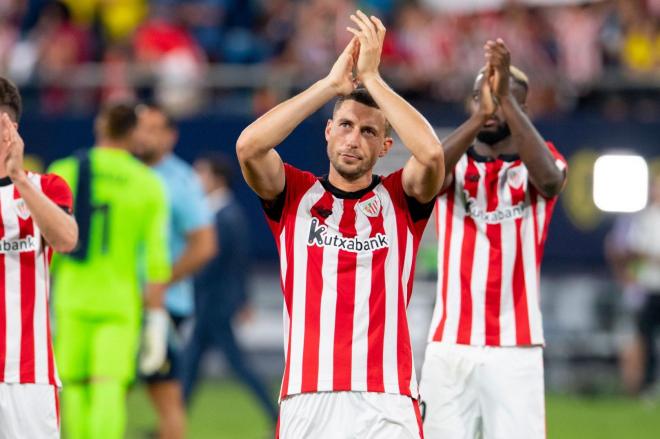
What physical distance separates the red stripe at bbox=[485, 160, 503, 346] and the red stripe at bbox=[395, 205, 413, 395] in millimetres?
1202

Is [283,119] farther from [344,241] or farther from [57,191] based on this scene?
[57,191]

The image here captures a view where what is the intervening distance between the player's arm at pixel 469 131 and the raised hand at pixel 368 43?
1062 mm

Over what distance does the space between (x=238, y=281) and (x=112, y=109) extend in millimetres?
4192

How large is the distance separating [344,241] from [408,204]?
34 cm

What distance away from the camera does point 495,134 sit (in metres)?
6.86

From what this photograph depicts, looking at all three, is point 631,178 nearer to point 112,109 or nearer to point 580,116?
point 580,116

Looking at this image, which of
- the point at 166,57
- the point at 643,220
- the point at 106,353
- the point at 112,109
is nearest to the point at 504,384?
the point at 106,353

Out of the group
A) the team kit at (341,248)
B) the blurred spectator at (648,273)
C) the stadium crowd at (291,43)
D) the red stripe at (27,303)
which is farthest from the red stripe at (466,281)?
the stadium crowd at (291,43)

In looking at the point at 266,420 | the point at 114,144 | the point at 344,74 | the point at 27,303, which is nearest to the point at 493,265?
the point at 344,74

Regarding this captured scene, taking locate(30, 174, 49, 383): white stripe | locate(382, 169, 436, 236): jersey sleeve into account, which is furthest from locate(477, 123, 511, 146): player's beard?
locate(30, 174, 49, 383): white stripe

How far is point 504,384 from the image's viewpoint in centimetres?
670

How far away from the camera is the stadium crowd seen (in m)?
16.3

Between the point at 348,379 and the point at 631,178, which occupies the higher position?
the point at 631,178

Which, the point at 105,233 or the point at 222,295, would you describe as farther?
the point at 222,295
